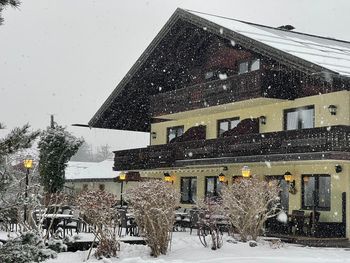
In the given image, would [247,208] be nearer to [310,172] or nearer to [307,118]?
[310,172]

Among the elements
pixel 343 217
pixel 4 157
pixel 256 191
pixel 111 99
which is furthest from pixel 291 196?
pixel 4 157

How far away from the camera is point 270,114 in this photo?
73.8 feet

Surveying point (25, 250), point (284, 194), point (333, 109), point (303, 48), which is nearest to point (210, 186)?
point (284, 194)

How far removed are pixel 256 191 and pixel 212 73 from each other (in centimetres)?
1065

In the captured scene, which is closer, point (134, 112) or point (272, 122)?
point (272, 122)

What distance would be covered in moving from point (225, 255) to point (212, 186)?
12.2 meters

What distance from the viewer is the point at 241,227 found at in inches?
615

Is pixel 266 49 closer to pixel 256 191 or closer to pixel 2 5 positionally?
pixel 256 191

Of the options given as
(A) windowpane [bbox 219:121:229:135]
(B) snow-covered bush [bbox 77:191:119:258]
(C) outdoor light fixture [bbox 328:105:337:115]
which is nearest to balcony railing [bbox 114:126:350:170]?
(C) outdoor light fixture [bbox 328:105:337:115]

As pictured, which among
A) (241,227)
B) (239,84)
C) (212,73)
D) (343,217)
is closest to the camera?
(241,227)

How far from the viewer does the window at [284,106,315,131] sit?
20.6 metres

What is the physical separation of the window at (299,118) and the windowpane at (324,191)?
1.94 m

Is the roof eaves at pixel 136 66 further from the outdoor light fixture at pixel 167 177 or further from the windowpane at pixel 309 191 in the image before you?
the windowpane at pixel 309 191

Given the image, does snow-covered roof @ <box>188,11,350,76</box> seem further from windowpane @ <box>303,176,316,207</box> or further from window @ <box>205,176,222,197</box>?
window @ <box>205,176,222,197</box>
